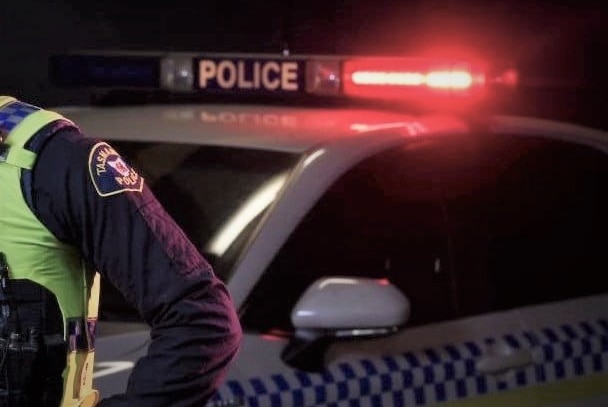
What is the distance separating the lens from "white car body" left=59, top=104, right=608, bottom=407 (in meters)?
2.56

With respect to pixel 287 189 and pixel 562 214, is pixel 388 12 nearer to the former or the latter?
pixel 562 214

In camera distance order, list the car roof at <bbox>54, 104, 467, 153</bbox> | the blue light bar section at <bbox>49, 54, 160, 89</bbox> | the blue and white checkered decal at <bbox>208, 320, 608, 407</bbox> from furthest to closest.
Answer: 1. the blue light bar section at <bbox>49, 54, 160, 89</bbox>
2. the car roof at <bbox>54, 104, 467, 153</bbox>
3. the blue and white checkered decal at <bbox>208, 320, 608, 407</bbox>

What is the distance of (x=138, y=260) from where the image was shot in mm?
1587

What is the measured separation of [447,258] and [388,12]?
15.2 feet

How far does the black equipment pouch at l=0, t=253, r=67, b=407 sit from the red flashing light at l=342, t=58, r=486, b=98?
168 centimetres

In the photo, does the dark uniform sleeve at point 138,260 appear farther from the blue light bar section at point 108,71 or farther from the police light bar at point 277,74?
the blue light bar section at point 108,71

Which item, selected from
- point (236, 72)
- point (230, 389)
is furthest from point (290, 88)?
point (230, 389)

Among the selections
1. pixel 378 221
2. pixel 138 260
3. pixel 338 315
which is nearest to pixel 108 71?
pixel 378 221

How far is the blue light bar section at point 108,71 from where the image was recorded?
3461 mm

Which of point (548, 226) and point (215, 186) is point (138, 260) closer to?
point (215, 186)

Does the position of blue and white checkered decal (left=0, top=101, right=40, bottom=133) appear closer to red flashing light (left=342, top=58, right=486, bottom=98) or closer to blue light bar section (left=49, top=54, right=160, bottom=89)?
red flashing light (left=342, top=58, right=486, bottom=98)

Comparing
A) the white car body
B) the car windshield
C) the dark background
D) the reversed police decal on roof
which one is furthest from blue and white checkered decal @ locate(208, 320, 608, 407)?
the dark background

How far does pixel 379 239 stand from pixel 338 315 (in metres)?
0.35

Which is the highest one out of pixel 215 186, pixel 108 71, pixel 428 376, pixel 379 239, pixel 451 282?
pixel 108 71
